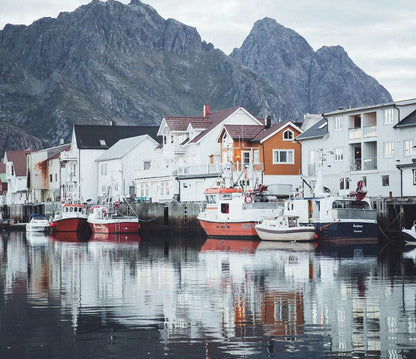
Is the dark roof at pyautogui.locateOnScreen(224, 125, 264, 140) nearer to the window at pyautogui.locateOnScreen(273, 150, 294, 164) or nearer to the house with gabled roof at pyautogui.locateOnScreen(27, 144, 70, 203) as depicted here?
the window at pyautogui.locateOnScreen(273, 150, 294, 164)

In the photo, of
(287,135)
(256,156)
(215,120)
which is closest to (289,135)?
(287,135)

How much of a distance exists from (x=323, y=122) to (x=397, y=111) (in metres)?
14.1

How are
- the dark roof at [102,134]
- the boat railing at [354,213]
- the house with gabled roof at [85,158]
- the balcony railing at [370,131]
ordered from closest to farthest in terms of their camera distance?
Answer: the boat railing at [354,213], the balcony railing at [370,131], the house with gabled roof at [85,158], the dark roof at [102,134]

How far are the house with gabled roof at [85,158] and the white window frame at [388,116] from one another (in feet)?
173

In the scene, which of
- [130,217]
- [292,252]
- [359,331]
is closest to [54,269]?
[292,252]

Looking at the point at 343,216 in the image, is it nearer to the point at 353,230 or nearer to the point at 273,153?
the point at 353,230

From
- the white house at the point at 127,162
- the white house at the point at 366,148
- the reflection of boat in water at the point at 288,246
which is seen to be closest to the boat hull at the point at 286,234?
the reflection of boat in water at the point at 288,246

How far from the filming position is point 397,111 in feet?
225

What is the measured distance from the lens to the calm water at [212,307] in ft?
68.6

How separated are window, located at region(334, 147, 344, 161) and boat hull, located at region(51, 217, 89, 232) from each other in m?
31.9

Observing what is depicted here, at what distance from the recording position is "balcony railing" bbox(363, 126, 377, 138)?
70.6 meters

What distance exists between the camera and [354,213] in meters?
60.2

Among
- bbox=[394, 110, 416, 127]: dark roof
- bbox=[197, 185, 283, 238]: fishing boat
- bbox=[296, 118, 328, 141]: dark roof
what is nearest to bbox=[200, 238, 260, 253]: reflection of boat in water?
bbox=[197, 185, 283, 238]: fishing boat

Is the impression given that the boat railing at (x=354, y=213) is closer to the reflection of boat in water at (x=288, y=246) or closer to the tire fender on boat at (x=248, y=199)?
the reflection of boat in water at (x=288, y=246)
